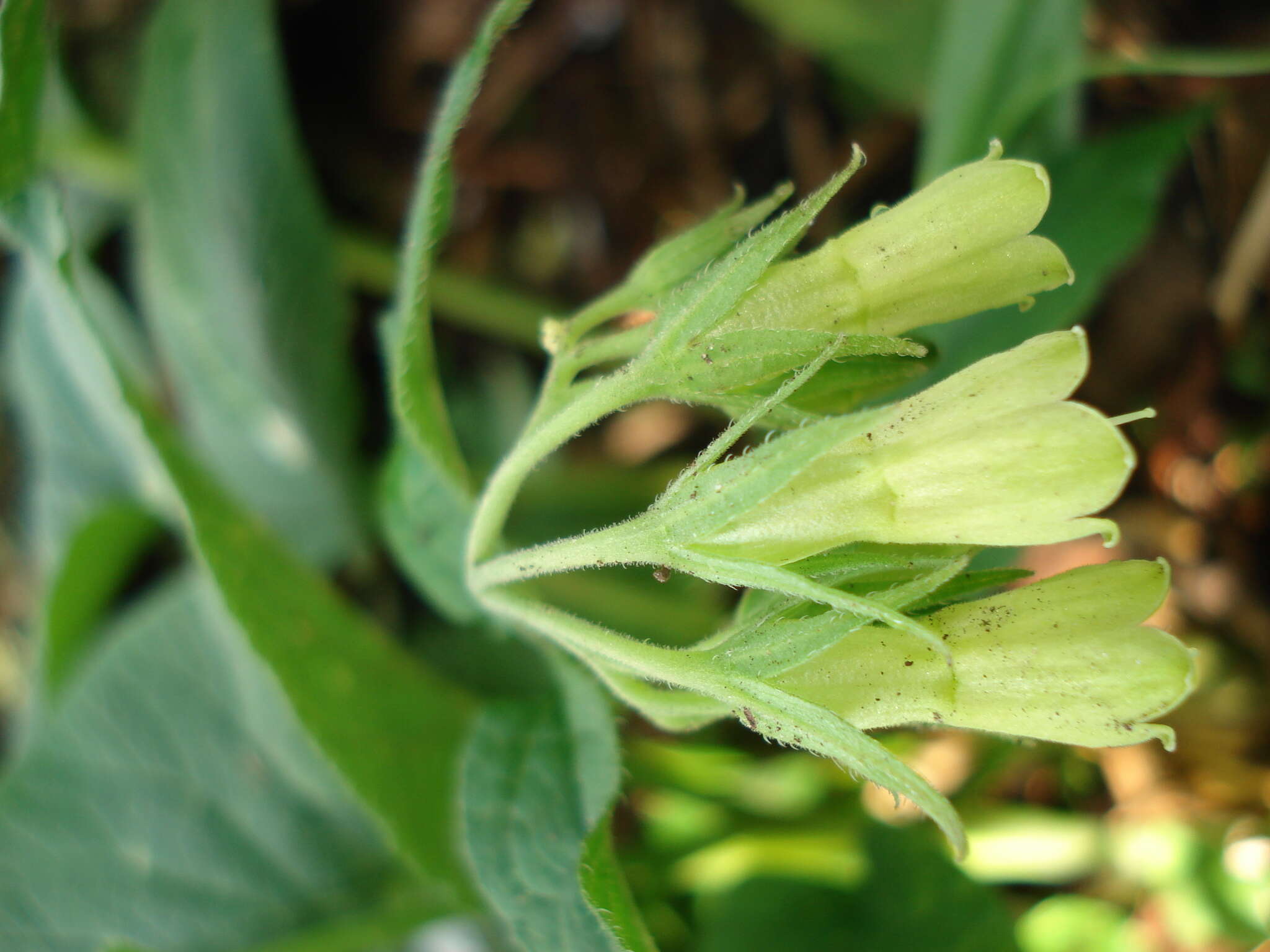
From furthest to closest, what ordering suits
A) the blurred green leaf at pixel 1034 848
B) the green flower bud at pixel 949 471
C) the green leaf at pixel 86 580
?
the green leaf at pixel 86 580
the blurred green leaf at pixel 1034 848
the green flower bud at pixel 949 471

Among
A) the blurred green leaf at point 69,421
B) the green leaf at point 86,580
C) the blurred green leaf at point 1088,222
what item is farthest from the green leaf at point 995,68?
the green leaf at point 86,580

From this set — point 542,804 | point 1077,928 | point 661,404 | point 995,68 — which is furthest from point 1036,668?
point 661,404

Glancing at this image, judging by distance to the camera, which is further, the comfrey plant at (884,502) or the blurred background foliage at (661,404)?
the blurred background foliage at (661,404)

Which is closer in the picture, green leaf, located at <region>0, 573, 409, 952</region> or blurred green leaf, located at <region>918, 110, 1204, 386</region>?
blurred green leaf, located at <region>918, 110, 1204, 386</region>

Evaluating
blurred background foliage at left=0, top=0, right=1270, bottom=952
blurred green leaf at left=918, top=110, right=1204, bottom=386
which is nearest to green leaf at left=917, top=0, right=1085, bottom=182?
blurred background foliage at left=0, top=0, right=1270, bottom=952

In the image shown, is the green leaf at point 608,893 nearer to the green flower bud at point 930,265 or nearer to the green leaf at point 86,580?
the green flower bud at point 930,265

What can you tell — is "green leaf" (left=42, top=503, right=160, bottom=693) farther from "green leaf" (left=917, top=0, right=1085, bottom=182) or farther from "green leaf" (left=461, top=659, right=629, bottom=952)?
"green leaf" (left=917, top=0, right=1085, bottom=182)

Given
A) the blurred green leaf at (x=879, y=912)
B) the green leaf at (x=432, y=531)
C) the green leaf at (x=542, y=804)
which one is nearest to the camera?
the green leaf at (x=542, y=804)
